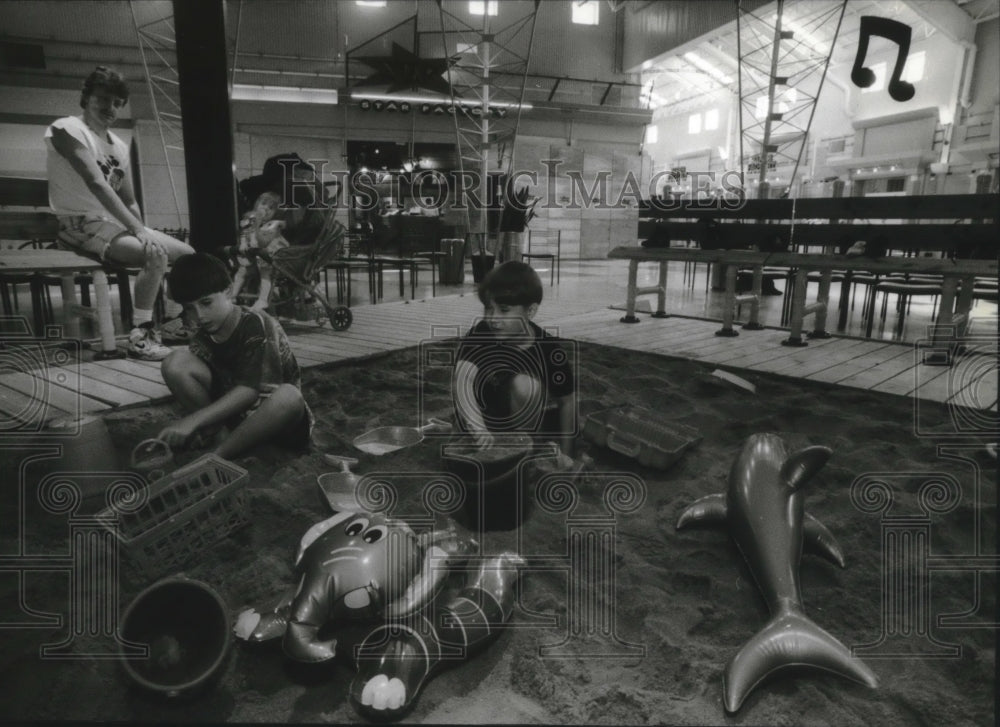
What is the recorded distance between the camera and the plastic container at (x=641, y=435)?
2266 millimetres

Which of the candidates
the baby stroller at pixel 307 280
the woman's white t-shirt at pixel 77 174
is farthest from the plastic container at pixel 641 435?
the woman's white t-shirt at pixel 77 174

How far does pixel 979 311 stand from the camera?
6777 millimetres

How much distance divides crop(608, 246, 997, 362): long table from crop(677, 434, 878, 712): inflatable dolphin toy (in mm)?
2504

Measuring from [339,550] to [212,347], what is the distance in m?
1.24

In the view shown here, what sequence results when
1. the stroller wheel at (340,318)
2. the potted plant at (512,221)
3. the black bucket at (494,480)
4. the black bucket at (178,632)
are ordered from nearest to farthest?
the black bucket at (178,632)
the black bucket at (494,480)
the stroller wheel at (340,318)
the potted plant at (512,221)

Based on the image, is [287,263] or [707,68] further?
[707,68]

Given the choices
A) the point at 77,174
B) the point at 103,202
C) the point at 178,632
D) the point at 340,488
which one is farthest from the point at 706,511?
the point at 77,174

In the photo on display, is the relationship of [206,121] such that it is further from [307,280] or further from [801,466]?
[801,466]

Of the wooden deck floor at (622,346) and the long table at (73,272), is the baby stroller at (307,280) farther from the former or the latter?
the long table at (73,272)

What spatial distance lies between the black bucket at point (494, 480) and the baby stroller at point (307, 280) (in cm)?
304

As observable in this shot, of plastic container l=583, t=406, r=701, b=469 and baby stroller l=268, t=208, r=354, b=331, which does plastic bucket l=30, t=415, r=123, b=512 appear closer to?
plastic container l=583, t=406, r=701, b=469

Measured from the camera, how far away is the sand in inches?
47.6

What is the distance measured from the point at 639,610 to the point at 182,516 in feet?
3.95

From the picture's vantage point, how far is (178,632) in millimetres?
1272
